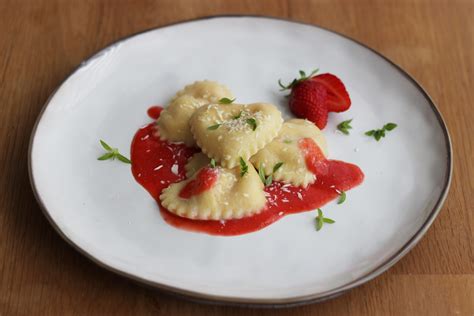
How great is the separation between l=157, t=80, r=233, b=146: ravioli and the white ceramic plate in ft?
0.33

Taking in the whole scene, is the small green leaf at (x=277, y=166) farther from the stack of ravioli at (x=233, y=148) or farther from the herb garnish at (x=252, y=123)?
the herb garnish at (x=252, y=123)

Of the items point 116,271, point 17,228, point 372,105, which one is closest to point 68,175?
point 17,228

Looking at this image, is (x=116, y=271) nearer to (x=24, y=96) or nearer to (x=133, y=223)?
(x=133, y=223)

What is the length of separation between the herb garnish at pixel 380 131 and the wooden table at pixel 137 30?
1.05 feet

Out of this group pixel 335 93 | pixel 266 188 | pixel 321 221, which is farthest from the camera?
pixel 335 93

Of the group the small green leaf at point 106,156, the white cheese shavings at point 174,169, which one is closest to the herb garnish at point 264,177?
the white cheese shavings at point 174,169

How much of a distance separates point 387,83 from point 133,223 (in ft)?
4.17

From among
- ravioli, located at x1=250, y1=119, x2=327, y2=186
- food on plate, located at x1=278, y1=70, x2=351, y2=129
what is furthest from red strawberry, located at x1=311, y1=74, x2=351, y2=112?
ravioli, located at x1=250, y1=119, x2=327, y2=186

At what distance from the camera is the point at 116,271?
2.22 m

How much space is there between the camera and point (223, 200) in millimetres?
2459

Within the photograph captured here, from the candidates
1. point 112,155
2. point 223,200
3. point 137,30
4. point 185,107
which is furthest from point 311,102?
point 137,30

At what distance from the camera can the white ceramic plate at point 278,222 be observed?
2.29 m

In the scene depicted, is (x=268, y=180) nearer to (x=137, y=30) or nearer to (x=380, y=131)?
(x=380, y=131)

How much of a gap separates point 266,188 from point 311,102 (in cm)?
47
